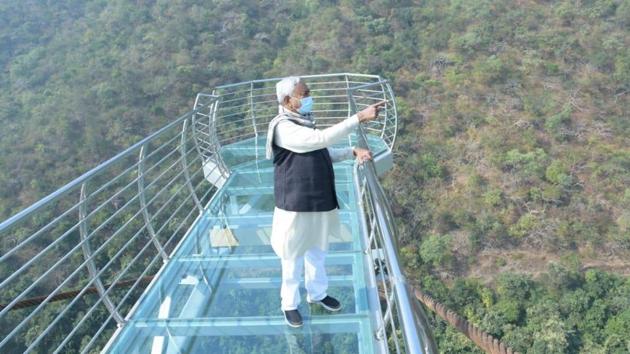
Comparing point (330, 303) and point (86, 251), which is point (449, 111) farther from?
point (86, 251)

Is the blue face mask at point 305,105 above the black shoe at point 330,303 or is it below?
above

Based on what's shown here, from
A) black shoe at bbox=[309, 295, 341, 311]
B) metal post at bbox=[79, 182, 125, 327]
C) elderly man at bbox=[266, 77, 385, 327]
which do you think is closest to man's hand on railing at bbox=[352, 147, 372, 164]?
elderly man at bbox=[266, 77, 385, 327]

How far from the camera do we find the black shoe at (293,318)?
2105 mm

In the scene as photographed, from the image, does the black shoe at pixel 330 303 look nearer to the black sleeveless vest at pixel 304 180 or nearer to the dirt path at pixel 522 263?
the black sleeveless vest at pixel 304 180

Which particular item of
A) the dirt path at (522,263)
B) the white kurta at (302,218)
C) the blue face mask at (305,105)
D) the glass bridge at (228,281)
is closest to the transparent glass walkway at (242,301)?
the glass bridge at (228,281)

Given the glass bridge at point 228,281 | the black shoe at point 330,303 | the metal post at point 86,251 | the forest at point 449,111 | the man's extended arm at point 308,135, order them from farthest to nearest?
the forest at point 449,111 → the black shoe at point 330,303 → the metal post at point 86,251 → the man's extended arm at point 308,135 → the glass bridge at point 228,281

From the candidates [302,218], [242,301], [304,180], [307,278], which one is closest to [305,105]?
[304,180]

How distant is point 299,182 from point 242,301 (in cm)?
75

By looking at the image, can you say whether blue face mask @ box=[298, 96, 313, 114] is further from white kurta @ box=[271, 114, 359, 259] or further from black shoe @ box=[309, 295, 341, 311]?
black shoe @ box=[309, 295, 341, 311]

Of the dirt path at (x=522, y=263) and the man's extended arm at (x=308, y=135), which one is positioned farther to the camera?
the dirt path at (x=522, y=263)

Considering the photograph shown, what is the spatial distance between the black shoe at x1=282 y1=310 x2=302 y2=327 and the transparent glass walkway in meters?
0.03

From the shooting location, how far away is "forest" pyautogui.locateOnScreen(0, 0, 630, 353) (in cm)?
1817

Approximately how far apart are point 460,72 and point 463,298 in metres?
16.0

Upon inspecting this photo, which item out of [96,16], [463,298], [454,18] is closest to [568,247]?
[463,298]
